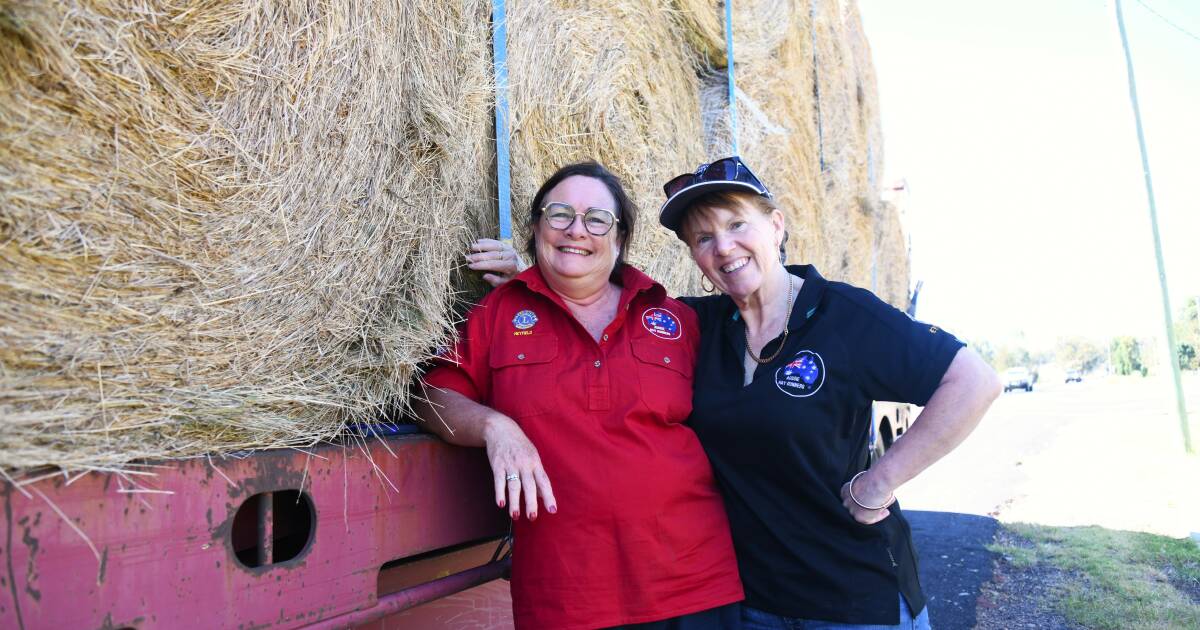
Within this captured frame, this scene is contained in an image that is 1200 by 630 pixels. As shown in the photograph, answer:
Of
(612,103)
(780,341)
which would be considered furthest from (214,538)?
(612,103)

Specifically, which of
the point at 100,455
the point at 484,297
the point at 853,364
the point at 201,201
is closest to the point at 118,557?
the point at 100,455

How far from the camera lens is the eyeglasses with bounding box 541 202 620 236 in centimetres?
239

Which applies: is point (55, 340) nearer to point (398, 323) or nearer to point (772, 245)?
point (398, 323)

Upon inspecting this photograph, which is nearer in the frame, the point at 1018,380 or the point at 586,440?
the point at 586,440

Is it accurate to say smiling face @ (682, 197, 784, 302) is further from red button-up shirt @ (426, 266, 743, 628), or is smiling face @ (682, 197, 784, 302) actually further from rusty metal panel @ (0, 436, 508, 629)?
rusty metal panel @ (0, 436, 508, 629)

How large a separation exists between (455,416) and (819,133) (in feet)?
16.8

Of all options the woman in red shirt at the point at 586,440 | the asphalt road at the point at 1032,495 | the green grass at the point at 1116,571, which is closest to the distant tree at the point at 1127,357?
the asphalt road at the point at 1032,495

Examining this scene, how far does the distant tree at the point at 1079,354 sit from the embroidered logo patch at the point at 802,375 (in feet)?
332

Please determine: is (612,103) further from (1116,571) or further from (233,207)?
(1116,571)

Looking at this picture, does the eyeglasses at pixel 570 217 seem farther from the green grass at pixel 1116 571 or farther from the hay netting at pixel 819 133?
the green grass at pixel 1116 571

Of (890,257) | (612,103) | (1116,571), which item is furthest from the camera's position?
(890,257)

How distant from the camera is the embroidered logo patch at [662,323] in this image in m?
2.41

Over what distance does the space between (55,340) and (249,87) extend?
0.66 meters

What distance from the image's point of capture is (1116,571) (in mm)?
5652
